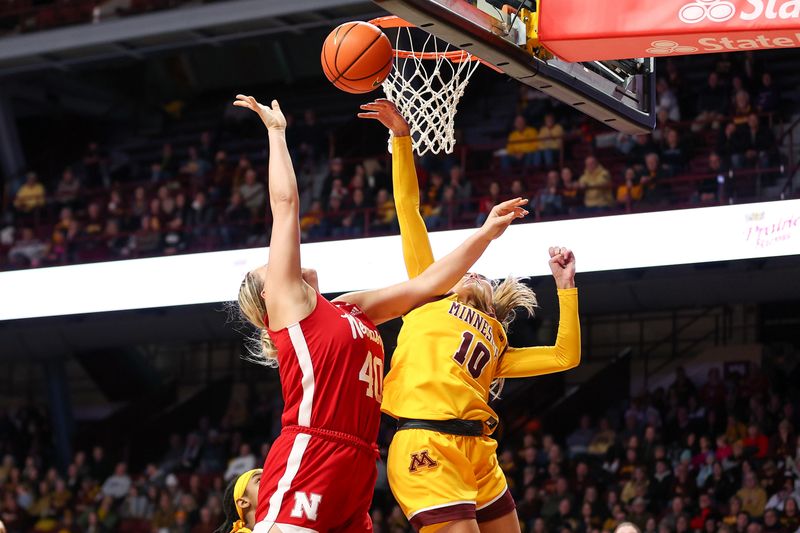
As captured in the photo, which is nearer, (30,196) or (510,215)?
(510,215)

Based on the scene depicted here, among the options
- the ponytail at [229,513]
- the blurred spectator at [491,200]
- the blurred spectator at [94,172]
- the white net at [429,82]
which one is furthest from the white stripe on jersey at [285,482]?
the blurred spectator at [94,172]

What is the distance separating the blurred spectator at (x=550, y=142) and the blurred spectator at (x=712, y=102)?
1.65m

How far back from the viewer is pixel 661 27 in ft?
17.3

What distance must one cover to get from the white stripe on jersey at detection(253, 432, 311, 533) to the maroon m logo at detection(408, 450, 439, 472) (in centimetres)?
90

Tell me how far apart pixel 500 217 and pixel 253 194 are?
42.9 feet

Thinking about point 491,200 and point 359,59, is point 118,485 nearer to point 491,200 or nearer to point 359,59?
point 491,200

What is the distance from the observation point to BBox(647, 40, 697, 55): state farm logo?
5.38 metres

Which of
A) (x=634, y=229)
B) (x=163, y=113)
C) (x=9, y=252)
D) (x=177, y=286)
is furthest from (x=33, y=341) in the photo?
(x=634, y=229)

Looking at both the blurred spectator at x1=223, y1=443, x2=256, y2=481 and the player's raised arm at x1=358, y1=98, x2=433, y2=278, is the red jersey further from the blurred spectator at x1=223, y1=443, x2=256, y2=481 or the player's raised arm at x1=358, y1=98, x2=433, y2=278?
the blurred spectator at x1=223, y1=443, x2=256, y2=481

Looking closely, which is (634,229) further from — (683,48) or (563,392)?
(683,48)

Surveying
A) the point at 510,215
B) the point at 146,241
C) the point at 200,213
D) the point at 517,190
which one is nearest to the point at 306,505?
the point at 510,215

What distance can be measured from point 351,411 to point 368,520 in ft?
1.33

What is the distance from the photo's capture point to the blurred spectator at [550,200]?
13820 millimetres

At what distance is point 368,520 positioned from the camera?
4.32 m
